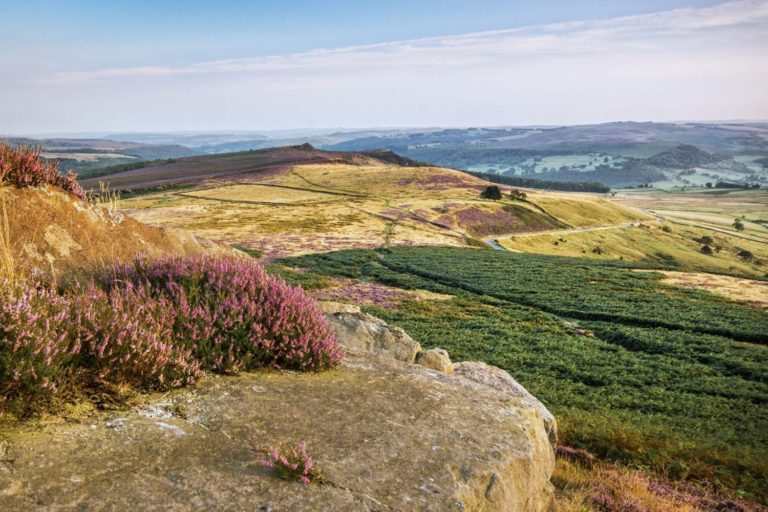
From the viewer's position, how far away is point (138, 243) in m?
11.8

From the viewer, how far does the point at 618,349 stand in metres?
30.8

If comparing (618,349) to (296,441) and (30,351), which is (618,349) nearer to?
(296,441)

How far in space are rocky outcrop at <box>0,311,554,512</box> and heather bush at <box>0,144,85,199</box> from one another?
5.90 meters

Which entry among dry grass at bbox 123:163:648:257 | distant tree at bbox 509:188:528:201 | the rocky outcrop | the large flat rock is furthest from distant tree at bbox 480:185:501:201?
the large flat rock

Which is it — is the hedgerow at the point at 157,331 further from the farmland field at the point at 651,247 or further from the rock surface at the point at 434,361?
the farmland field at the point at 651,247

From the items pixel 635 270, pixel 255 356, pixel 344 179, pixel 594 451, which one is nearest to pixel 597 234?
pixel 635 270

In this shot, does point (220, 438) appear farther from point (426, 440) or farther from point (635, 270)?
point (635, 270)

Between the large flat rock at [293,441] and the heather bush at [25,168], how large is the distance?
5944 millimetres

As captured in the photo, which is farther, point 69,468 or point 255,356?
point 255,356

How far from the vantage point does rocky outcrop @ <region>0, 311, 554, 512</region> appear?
462cm

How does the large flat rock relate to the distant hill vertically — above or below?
below

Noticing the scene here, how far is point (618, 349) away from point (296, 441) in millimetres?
29552

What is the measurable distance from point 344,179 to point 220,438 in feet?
523

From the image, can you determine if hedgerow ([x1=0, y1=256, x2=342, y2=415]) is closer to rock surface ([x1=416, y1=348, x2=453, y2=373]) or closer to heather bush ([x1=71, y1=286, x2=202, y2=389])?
heather bush ([x1=71, y1=286, x2=202, y2=389])
